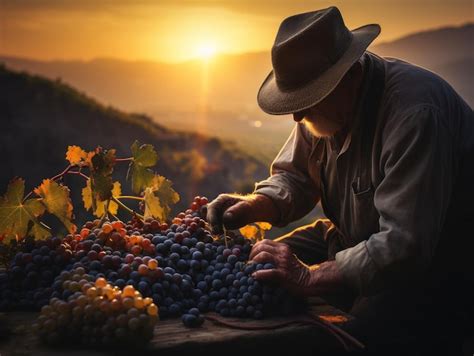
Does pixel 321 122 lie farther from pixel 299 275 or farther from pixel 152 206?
pixel 152 206

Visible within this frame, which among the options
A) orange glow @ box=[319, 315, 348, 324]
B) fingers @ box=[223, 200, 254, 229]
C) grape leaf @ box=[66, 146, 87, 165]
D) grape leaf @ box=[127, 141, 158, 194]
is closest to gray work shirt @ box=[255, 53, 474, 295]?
orange glow @ box=[319, 315, 348, 324]

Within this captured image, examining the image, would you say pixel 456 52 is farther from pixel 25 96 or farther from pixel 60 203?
pixel 60 203

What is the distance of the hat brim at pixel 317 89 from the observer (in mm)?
2906

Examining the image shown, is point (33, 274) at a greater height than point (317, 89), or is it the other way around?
point (317, 89)

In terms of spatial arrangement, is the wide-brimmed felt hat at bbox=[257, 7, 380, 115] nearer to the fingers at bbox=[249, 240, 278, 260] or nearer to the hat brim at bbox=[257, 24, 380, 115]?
the hat brim at bbox=[257, 24, 380, 115]

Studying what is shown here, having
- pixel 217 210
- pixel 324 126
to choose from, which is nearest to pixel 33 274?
pixel 217 210

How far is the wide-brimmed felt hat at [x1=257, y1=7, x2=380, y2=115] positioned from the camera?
2.94m

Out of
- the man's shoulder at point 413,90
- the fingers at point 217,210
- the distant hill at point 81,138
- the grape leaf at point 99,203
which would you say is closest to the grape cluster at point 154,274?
the fingers at point 217,210

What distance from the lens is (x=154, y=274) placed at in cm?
274

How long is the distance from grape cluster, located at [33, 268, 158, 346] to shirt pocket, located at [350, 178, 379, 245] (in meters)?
1.18

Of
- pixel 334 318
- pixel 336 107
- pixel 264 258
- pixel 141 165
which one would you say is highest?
pixel 336 107

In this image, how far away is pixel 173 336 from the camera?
8.19 feet

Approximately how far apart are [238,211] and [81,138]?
7.02 m

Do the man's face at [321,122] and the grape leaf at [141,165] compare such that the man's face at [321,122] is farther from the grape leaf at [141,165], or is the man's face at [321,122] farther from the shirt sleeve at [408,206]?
the grape leaf at [141,165]
